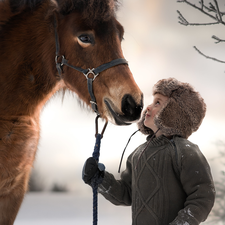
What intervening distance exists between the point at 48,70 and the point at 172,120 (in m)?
0.52

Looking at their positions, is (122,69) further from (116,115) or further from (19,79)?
(19,79)

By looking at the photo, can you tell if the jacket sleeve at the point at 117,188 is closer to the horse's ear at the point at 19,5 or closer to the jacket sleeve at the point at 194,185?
the jacket sleeve at the point at 194,185

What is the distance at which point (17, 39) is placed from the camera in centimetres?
101

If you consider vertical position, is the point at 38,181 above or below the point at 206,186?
below

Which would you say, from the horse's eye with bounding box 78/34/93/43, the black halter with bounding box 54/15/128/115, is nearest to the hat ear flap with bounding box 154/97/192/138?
the black halter with bounding box 54/15/128/115

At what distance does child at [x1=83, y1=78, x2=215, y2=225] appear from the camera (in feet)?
2.50

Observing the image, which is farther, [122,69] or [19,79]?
[19,79]

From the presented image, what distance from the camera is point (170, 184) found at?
81 cm

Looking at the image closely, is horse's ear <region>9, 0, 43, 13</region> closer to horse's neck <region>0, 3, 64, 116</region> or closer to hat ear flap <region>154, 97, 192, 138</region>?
horse's neck <region>0, 3, 64, 116</region>

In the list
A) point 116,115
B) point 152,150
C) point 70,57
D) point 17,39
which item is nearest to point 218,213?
point 152,150

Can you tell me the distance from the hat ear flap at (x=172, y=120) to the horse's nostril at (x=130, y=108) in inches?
3.1

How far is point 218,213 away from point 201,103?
1.30m

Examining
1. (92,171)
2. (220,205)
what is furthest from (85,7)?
(220,205)

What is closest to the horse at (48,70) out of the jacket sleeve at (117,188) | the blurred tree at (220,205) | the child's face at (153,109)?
the child's face at (153,109)
